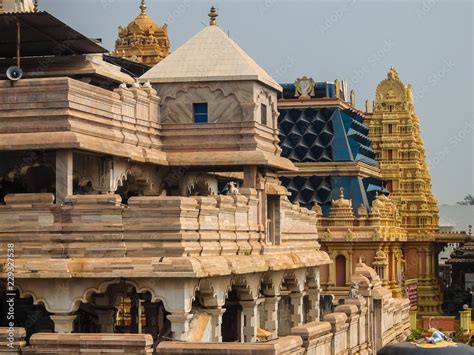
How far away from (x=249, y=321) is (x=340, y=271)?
39.8m

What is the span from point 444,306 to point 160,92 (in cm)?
→ 5251

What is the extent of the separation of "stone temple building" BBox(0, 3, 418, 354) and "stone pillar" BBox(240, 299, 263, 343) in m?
0.04

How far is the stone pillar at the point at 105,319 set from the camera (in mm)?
36656

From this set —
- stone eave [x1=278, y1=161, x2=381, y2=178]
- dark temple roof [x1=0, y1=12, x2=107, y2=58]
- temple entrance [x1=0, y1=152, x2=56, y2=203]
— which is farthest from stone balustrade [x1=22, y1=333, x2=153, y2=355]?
stone eave [x1=278, y1=161, x2=381, y2=178]

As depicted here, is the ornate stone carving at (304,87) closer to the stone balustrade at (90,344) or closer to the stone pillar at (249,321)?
the stone pillar at (249,321)

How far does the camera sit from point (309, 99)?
279ft

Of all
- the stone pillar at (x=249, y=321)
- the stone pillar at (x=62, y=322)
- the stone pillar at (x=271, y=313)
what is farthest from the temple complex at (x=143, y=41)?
the stone pillar at (x=62, y=322)

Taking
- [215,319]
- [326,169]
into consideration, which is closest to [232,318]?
[215,319]

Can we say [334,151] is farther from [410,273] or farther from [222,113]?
[222,113]

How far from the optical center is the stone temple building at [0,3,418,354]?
31.6 m

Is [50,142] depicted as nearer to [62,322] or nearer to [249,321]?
[62,322]

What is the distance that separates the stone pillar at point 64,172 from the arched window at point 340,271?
45352 mm

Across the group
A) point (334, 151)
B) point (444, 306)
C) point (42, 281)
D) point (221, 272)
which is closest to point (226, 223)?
point (221, 272)

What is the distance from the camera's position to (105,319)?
121ft
